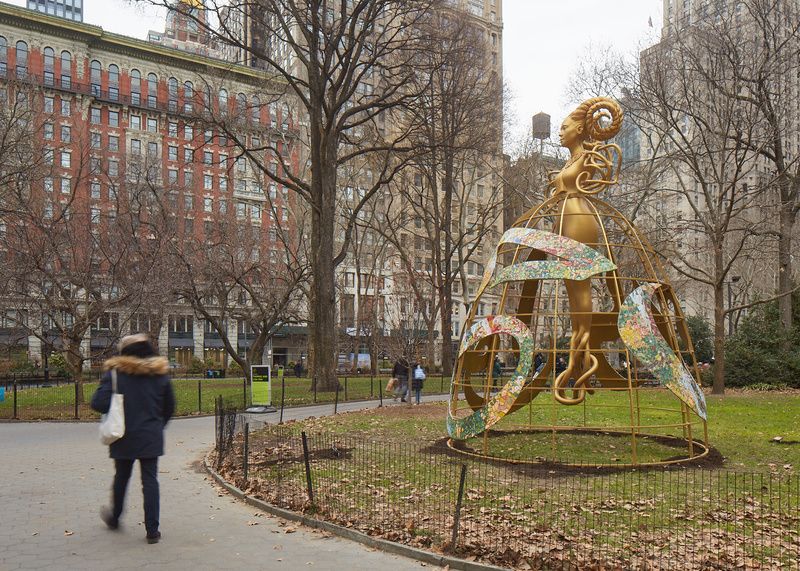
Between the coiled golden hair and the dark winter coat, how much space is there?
8.67 m

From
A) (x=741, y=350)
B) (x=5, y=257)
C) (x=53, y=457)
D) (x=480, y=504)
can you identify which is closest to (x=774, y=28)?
(x=741, y=350)

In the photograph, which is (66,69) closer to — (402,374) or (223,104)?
(223,104)

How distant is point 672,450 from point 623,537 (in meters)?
5.89

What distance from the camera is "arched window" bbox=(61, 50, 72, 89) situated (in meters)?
61.5

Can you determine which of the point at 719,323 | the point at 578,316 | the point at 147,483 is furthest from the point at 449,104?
the point at 147,483

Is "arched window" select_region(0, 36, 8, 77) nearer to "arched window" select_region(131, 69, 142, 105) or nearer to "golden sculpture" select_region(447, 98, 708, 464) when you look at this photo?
"arched window" select_region(131, 69, 142, 105)

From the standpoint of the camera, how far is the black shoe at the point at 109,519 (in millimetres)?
7410

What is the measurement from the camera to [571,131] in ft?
41.1

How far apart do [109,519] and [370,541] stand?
276cm

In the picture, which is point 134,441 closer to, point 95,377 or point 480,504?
point 480,504

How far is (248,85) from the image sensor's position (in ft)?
204

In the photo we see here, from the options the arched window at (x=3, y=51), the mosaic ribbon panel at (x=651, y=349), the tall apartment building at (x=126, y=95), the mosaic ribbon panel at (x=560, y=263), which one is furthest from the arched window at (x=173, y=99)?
the mosaic ribbon panel at (x=651, y=349)

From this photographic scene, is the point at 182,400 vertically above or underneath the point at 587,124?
underneath

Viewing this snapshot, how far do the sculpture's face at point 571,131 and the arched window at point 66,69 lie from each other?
60.4 meters
